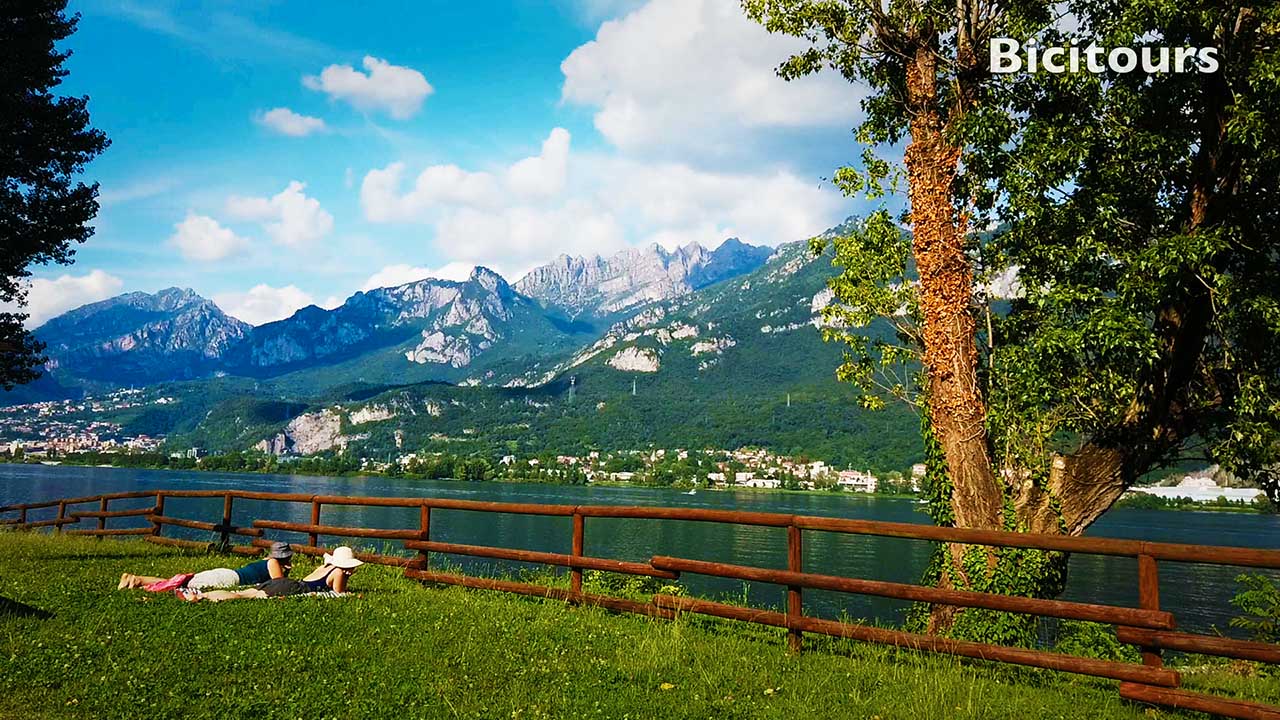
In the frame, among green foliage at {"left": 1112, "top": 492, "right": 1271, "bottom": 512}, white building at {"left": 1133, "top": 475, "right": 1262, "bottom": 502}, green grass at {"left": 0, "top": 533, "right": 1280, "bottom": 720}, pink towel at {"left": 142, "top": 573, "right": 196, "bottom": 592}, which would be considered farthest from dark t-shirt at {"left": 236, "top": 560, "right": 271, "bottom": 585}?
white building at {"left": 1133, "top": 475, "right": 1262, "bottom": 502}

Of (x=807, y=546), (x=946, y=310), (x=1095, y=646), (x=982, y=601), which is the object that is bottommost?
(x=807, y=546)

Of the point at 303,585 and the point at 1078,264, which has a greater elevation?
the point at 1078,264

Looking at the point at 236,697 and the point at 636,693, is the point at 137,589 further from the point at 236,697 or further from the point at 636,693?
the point at 636,693

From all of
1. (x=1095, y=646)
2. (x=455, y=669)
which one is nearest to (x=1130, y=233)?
(x=1095, y=646)

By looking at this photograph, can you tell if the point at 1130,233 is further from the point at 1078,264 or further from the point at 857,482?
the point at 857,482

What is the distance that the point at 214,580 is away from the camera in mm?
12516

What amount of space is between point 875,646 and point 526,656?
13.8ft

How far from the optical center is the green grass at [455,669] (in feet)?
22.4

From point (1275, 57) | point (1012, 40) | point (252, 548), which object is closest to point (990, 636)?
point (1275, 57)

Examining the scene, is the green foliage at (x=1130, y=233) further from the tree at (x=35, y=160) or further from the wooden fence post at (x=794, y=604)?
the tree at (x=35, y=160)

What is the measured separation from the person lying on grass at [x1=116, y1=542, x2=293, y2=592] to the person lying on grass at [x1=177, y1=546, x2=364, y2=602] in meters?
0.34

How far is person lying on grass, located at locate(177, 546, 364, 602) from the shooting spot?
11414 mm

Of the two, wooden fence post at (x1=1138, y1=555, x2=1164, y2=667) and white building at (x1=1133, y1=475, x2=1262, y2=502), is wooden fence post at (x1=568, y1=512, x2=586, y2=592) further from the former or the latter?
white building at (x1=1133, y1=475, x2=1262, y2=502)

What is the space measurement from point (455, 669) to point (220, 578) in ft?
22.0
